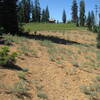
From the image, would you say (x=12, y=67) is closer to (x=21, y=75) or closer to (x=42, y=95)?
(x=21, y=75)

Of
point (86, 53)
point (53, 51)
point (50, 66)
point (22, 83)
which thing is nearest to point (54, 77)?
point (50, 66)

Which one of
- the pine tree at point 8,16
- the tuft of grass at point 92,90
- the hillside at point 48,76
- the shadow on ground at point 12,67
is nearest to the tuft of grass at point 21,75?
the hillside at point 48,76

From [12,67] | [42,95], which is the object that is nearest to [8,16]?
[12,67]

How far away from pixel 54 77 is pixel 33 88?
7.15ft

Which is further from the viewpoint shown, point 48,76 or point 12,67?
point 48,76

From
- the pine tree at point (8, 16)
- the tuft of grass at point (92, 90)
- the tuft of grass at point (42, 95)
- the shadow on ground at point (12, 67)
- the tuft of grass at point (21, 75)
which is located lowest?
the tuft of grass at point (92, 90)

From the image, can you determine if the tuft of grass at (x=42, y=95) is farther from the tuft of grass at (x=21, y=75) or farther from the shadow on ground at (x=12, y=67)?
the shadow on ground at (x=12, y=67)

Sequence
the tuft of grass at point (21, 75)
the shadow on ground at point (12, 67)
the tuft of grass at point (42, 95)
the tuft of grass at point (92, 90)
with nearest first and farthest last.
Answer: the tuft of grass at point (42, 95)
the tuft of grass at point (21, 75)
the tuft of grass at point (92, 90)
the shadow on ground at point (12, 67)

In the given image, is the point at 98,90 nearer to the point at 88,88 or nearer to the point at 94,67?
the point at 88,88

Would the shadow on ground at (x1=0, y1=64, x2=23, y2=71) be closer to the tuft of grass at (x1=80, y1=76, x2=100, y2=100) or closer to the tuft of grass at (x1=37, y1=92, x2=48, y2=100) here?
the tuft of grass at (x1=37, y1=92, x2=48, y2=100)

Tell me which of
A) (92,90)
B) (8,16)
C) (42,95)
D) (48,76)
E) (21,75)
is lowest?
(92,90)

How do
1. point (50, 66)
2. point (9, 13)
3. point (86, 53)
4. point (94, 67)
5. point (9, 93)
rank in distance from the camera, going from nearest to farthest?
point (9, 93), point (50, 66), point (94, 67), point (86, 53), point (9, 13)

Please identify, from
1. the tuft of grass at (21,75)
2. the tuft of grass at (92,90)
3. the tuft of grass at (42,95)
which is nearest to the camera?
the tuft of grass at (42,95)

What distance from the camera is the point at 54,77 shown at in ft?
43.1
